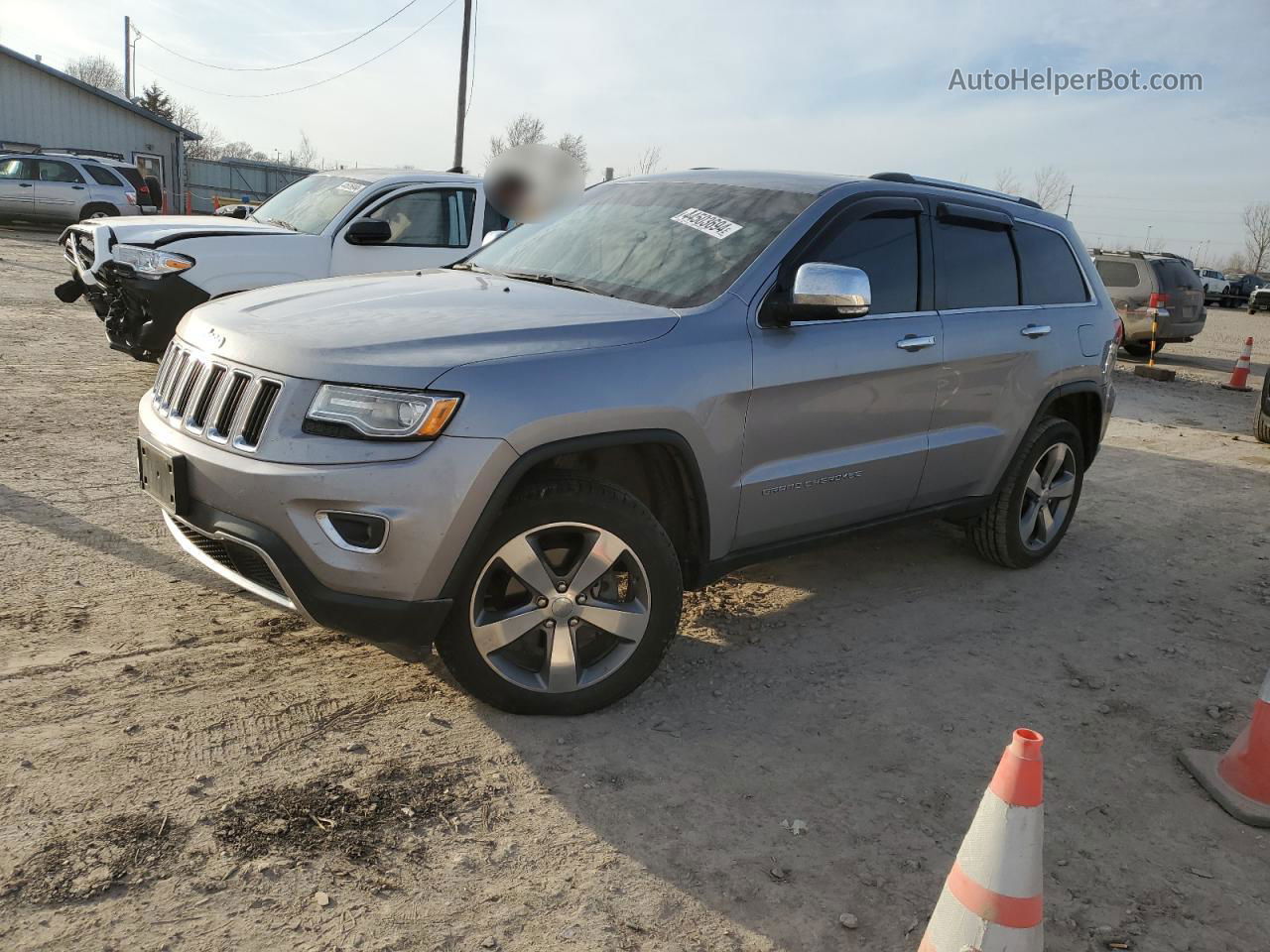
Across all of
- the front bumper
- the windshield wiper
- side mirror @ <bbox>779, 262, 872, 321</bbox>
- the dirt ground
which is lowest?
the dirt ground

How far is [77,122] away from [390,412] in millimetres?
37432

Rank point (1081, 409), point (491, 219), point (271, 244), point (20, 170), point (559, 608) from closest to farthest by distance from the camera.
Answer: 1. point (559, 608)
2. point (1081, 409)
3. point (271, 244)
4. point (491, 219)
5. point (20, 170)

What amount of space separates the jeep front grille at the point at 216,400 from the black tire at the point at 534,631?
0.76m

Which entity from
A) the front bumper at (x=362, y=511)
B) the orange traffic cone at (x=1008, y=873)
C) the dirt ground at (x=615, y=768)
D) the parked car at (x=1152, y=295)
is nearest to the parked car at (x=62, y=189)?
the parked car at (x=1152, y=295)

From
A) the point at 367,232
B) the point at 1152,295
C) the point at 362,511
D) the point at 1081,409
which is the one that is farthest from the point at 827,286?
the point at 1152,295

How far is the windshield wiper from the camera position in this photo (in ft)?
12.5

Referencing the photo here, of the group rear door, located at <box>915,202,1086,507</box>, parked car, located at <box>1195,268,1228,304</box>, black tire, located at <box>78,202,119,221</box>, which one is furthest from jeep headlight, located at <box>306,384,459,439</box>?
parked car, located at <box>1195,268,1228,304</box>

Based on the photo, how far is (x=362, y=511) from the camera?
2.90 m

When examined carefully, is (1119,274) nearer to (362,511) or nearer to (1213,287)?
(362,511)

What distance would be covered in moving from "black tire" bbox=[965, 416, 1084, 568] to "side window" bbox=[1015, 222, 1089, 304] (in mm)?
620

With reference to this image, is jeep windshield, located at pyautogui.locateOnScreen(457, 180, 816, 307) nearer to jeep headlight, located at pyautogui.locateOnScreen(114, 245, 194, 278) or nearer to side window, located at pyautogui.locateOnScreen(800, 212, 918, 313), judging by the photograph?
side window, located at pyautogui.locateOnScreen(800, 212, 918, 313)

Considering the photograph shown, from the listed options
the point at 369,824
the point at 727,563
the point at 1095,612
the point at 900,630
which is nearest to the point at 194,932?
the point at 369,824

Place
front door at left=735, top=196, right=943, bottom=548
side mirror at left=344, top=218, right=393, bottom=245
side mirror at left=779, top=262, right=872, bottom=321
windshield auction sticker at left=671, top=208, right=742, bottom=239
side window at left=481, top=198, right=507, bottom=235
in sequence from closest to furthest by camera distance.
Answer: side mirror at left=779, top=262, right=872, bottom=321 → front door at left=735, top=196, right=943, bottom=548 → windshield auction sticker at left=671, top=208, right=742, bottom=239 → side mirror at left=344, top=218, right=393, bottom=245 → side window at left=481, top=198, right=507, bottom=235

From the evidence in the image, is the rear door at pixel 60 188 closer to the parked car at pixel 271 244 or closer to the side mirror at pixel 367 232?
the parked car at pixel 271 244
